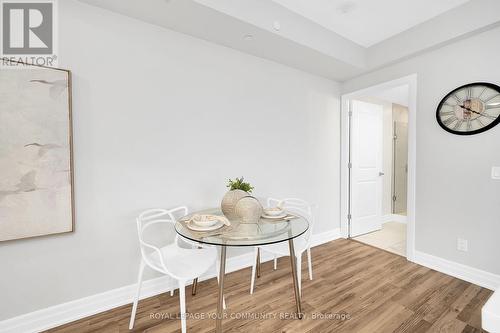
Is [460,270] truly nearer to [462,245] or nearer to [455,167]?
[462,245]

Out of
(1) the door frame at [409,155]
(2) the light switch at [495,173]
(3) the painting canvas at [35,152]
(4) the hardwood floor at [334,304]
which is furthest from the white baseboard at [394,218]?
(3) the painting canvas at [35,152]

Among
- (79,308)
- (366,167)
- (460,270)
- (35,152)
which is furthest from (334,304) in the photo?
(35,152)

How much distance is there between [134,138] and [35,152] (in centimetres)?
65

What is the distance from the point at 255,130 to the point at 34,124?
192cm

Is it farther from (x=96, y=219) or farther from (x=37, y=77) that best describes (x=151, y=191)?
(x=37, y=77)

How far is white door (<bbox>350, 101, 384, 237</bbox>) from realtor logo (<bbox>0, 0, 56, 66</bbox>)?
11.7 ft

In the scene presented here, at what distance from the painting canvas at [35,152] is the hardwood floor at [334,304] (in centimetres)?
83

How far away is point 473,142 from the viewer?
2287mm

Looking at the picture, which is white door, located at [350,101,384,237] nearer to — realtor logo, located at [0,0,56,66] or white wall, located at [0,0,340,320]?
white wall, located at [0,0,340,320]

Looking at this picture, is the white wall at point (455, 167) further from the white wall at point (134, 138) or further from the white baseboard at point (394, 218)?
the white baseboard at point (394, 218)

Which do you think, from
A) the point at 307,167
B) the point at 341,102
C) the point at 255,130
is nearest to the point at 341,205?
the point at 307,167

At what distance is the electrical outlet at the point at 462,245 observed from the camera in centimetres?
235

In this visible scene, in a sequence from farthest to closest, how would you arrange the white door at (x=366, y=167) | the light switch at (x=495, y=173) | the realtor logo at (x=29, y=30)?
Answer: the white door at (x=366, y=167) < the light switch at (x=495, y=173) < the realtor logo at (x=29, y=30)

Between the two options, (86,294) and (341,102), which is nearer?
(86,294)
